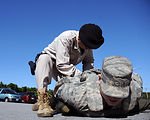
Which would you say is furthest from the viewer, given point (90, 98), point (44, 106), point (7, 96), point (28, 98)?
point (28, 98)

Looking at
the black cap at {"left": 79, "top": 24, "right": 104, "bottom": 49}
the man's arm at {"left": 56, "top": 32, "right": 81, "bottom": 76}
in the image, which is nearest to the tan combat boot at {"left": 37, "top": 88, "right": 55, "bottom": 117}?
the man's arm at {"left": 56, "top": 32, "right": 81, "bottom": 76}

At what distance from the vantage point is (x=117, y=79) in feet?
5.87

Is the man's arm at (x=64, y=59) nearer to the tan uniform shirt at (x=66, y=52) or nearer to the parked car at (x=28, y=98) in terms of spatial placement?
the tan uniform shirt at (x=66, y=52)

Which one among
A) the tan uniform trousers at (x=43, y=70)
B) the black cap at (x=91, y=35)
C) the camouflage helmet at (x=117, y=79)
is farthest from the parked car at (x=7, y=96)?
the camouflage helmet at (x=117, y=79)

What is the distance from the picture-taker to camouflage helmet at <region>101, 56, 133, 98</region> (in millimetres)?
1786

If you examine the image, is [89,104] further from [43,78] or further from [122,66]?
[43,78]

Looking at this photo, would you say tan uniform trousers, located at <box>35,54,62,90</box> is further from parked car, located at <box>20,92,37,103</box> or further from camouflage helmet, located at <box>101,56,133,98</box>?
parked car, located at <box>20,92,37,103</box>

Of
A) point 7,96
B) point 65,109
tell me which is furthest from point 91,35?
point 7,96

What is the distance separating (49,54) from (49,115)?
1.05 meters

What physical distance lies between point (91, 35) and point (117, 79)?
0.95 m

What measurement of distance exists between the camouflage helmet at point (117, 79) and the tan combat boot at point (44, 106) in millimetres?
740

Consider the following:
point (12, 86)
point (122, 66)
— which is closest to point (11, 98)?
point (122, 66)

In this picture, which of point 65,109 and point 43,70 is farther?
point 43,70

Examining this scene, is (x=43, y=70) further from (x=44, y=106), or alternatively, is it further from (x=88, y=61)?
(x=88, y=61)
